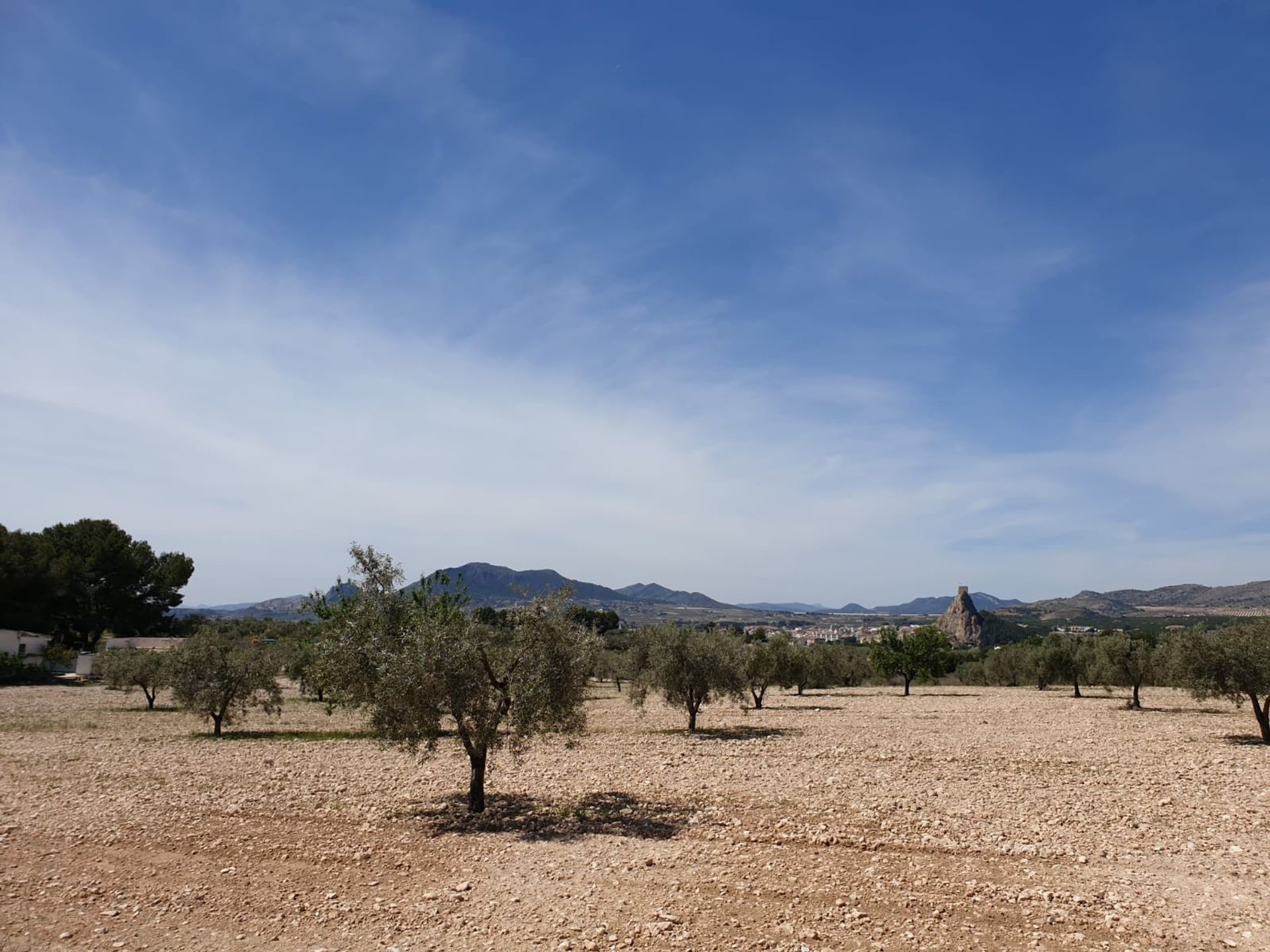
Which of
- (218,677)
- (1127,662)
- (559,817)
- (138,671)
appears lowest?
(559,817)

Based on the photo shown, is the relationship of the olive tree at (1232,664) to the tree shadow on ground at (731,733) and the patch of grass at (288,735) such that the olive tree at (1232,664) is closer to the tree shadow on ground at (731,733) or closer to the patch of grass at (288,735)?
the tree shadow on ground at (731,733)

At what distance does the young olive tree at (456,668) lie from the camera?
Answer: 1614 cm

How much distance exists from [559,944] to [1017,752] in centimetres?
2217

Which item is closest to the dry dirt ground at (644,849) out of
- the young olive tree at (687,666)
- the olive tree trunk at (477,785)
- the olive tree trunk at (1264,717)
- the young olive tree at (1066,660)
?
the olive tree trunk at (477,785)

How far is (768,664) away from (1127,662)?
2353 centimetres

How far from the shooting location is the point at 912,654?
7181cm

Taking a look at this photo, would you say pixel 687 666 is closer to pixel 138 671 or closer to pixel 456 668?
pixel 456 668

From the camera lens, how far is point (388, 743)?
55.9 ft

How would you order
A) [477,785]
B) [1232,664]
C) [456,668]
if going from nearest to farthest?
[456,668] → [477,785] → [1232,664]

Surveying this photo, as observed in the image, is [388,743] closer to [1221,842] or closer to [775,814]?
[775,814]

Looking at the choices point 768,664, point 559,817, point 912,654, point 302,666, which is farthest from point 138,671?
point 912,654

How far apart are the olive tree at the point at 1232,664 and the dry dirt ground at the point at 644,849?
2.92 metres

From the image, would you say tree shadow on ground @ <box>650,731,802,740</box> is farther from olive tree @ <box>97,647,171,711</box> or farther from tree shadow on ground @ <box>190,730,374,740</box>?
olive tree @ <box>97,647,171,711</box>

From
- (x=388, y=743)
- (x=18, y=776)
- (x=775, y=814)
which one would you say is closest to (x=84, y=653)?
(x=18, y=776)
